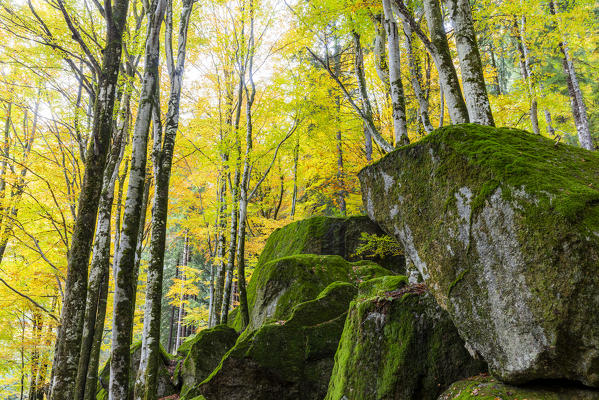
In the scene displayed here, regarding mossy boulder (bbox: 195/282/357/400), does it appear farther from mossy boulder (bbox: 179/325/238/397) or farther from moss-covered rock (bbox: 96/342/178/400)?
moss-covered rock (bbox: 96/342/178/400)

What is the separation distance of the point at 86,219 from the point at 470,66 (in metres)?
5.57

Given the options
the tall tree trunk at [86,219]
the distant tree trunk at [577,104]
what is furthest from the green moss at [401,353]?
the distant tree trunk at [577,104]

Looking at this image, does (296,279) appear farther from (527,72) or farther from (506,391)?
(527,72)

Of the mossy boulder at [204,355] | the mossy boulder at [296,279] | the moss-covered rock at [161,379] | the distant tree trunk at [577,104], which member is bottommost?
the moss-covered rock at [161,379]

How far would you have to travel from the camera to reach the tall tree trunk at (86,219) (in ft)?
13.6

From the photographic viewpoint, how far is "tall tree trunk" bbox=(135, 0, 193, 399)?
5.43 meters

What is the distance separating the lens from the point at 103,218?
7285 millimetres

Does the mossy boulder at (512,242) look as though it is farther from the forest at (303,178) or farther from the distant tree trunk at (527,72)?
the distant tree trunk at (527,72)

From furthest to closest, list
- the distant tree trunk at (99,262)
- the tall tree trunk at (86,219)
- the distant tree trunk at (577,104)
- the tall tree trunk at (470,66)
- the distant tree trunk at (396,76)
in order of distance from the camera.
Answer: the distant tree trunk at (577,104), the distant tree trunk at (99,262), the distant tree trunk at (396,76), the tall tree trunk at (470,66), the tall tree trunk at (86,219)

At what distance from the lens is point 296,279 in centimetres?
750

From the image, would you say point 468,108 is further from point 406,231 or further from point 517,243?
point 517,243

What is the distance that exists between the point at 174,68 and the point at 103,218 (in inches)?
144

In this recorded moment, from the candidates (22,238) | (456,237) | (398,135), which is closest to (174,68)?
(398,135)

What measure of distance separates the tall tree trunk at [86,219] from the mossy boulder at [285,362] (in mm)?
2389
